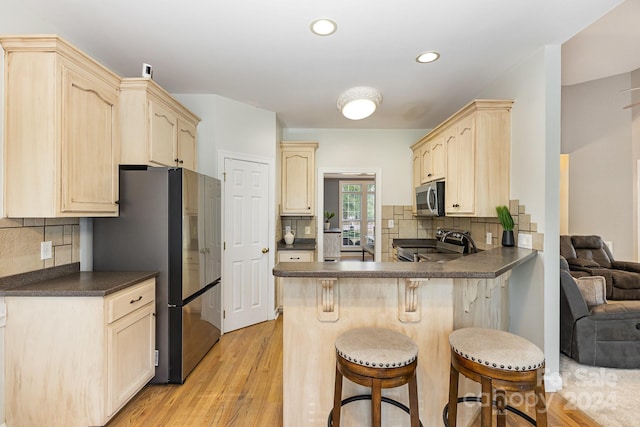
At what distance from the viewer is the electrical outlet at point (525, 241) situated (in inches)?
92.5

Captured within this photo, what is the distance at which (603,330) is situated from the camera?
2426 millimetres

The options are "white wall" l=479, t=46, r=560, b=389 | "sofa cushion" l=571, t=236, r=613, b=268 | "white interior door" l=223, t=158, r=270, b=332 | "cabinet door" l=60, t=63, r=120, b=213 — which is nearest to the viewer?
"cabinet door" l=60, t=63, r=120, b=213

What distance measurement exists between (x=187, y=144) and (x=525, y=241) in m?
3.21

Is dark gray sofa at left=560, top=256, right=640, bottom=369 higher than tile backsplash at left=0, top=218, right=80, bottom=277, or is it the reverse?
tile backsplash at left=0, top=218, right=80, bottom=277

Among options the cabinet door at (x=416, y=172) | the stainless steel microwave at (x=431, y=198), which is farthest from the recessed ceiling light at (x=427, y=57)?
the cabinet door at (x=416, y=172)

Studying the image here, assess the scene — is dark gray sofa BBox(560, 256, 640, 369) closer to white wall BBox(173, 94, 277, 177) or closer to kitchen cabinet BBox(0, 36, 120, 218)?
white wall BBox(173, 94, 277, 177)

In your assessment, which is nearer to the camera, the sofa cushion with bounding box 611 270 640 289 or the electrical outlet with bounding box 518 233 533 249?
the electrical outlet with bounding box 518 233 533 249

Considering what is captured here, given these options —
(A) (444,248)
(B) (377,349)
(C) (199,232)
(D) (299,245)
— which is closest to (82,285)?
(C) (199,232)

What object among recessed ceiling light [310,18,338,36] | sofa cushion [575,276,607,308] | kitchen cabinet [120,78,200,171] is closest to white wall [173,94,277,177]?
kitchen cabinet [120,78,200,171]

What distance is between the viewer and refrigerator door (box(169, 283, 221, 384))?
2279 mm

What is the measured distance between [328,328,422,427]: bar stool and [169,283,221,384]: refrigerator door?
1.42m

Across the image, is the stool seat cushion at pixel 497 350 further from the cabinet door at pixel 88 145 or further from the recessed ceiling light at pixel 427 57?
the cabinet door at pixel 88 145

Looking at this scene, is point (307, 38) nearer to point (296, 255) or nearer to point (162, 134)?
point (162, 134)

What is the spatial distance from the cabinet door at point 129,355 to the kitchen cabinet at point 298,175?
7.89 ft
